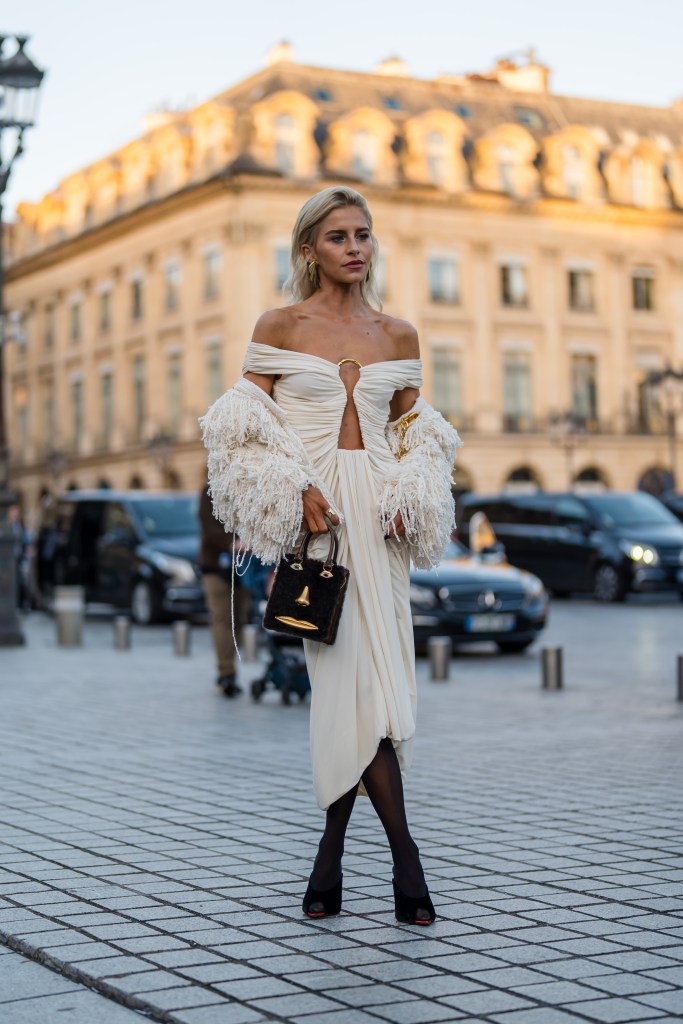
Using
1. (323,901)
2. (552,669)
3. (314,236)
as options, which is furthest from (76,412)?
(323,901)

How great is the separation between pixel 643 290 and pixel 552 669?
170 feet

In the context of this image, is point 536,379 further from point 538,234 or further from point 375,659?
point 375,659

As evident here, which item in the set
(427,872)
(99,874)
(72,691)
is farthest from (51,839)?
(72,691)

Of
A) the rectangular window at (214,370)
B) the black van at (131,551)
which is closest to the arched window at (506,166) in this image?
the rectangular window at (214,370)

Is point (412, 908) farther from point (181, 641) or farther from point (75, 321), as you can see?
point (75, 321)

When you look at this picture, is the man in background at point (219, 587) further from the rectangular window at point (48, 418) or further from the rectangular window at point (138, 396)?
the rectangular window at point (48, 418)

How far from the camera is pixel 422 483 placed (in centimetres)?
520

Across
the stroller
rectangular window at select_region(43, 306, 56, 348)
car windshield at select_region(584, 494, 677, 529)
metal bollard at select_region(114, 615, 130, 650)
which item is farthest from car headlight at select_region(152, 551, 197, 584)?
rectangular window at select_region(43, 306, 56, 348)

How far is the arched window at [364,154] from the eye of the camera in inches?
2276

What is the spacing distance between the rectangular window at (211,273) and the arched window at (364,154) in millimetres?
5601

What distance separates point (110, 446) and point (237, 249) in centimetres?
1224

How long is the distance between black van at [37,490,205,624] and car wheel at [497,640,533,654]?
5.74 m

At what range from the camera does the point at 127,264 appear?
63094mm

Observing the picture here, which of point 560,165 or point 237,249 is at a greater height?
point 560,165
